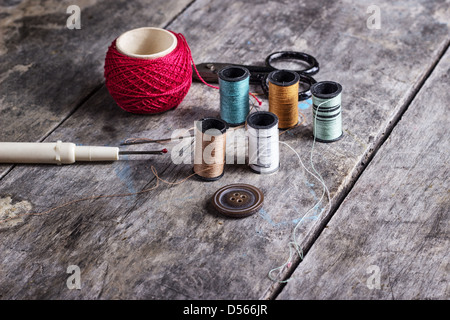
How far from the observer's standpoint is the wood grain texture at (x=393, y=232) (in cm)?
138

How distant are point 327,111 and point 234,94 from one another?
0.90ft

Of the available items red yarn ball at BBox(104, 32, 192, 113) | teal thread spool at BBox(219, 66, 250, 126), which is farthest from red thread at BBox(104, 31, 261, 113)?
teal thread spool at BBox(219, 66, 250, 126)

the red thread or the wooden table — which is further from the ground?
the red thread

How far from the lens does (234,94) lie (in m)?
1.80

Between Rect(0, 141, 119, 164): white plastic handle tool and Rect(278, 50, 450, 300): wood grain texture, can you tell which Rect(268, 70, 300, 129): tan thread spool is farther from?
Rect(0, 141, 119, 164): white plastic handle tool

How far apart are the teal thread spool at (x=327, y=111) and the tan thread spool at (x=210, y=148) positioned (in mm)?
282

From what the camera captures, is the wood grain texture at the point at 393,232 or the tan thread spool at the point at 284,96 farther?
the tan thread spool at the point at 284,96

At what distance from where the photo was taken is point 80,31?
2.36 m

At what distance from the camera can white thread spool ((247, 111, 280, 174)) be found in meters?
1.63

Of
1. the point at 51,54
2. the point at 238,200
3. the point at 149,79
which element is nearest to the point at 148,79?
the point at 149,79

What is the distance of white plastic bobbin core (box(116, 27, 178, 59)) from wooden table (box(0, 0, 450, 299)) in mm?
197

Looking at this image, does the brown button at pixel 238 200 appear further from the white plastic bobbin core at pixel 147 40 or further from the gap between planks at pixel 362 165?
the white plastic bobbin core at pixel 147 40

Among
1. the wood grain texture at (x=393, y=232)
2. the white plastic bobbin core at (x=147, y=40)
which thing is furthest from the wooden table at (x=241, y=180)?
the white plastic bobbin core at (x=147, y=40)
